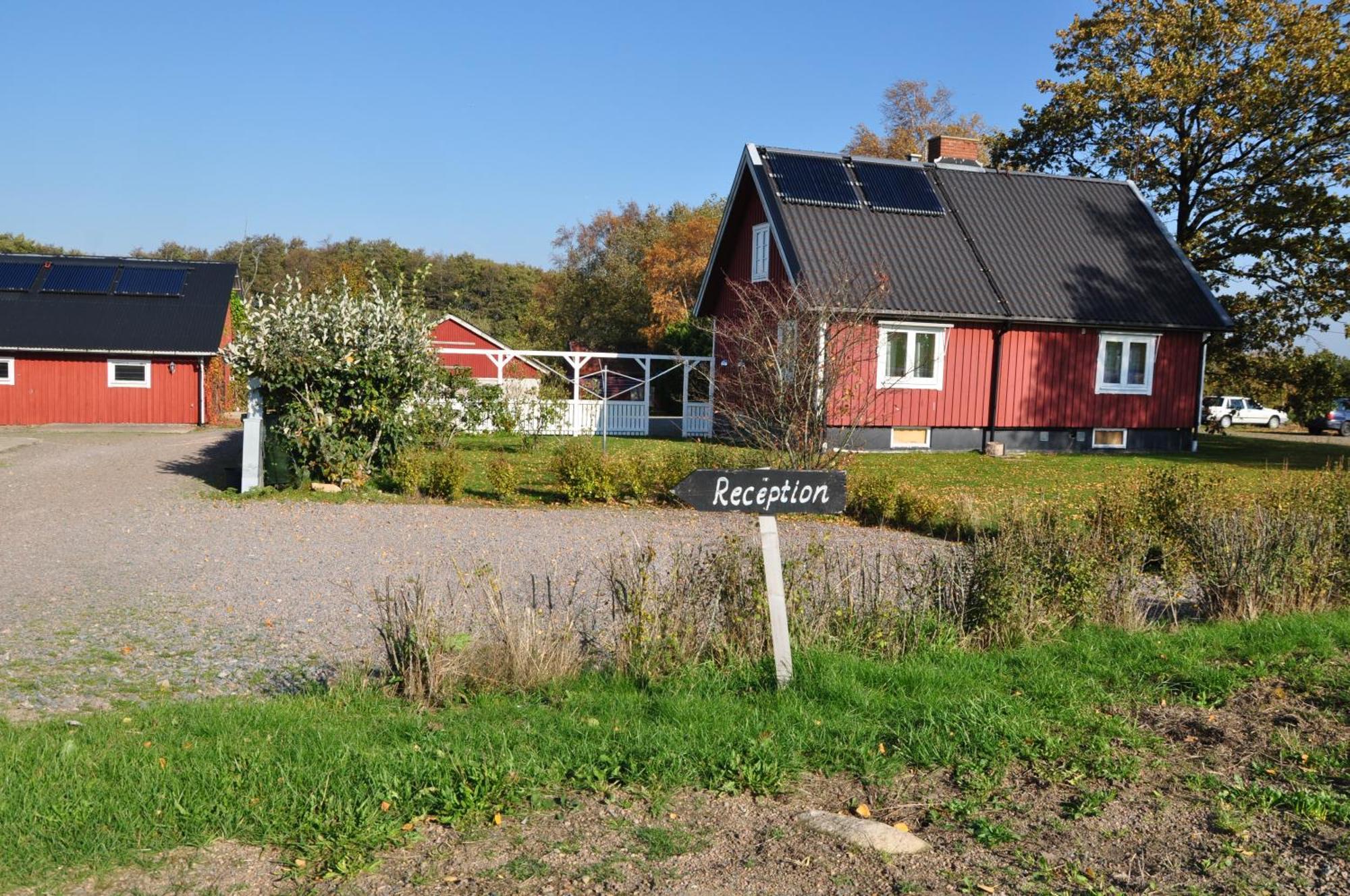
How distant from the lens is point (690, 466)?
49.5 feet

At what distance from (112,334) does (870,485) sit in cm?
2555

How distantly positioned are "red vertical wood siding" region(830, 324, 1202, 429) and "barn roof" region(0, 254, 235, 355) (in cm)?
2036

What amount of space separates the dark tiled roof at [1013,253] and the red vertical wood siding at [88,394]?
1826cm

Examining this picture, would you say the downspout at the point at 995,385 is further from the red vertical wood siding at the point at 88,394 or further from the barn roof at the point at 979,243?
the red vertical wood siding at the point at 88,394

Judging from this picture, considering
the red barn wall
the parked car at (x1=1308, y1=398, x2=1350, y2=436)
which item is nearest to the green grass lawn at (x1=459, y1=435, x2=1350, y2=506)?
the red barn wall

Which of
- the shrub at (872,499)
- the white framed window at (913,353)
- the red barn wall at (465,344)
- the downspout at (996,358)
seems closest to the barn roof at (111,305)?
the red barn wall at (465,344)

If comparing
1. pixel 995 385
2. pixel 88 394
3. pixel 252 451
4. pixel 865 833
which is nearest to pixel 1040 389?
pixel 995 385

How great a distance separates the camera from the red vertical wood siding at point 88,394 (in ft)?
102

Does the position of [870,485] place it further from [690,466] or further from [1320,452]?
[1320,452]

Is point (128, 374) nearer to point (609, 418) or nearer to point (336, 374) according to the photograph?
point (609, 418)

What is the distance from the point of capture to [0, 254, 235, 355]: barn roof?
102 ft

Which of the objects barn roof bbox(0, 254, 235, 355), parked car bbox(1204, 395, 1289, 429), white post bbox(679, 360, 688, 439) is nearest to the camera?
white post bbox(679, 360, 688, 439)

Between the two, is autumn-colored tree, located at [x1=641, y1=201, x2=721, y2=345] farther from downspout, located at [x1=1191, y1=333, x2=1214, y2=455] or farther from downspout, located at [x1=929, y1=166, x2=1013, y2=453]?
downspout, located at [x1=1191, y1=333, x2=1214, y2=455]

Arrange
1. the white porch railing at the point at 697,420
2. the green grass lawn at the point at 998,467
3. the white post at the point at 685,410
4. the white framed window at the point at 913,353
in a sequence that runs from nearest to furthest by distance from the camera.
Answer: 1. the green grass lawn at the point at 998,467
2. the white framed window at the point at 913,353
3. the white post at the point at 685,410
4. the white porch railing at the point at 697,420
